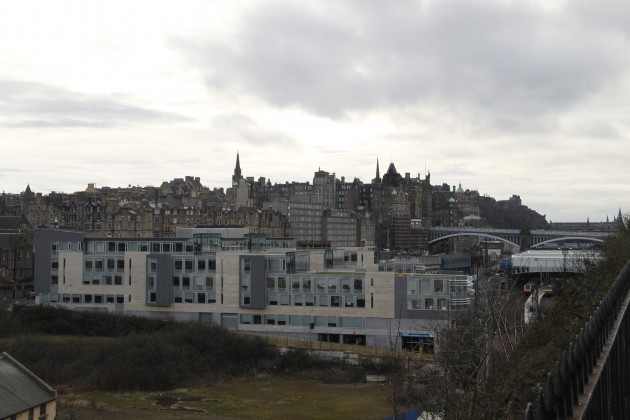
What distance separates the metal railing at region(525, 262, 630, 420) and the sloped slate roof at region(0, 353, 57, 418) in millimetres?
26554

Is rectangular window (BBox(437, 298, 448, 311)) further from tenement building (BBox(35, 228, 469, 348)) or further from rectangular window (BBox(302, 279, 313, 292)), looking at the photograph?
rectangular window (BBox(302, 279, 313, 292))

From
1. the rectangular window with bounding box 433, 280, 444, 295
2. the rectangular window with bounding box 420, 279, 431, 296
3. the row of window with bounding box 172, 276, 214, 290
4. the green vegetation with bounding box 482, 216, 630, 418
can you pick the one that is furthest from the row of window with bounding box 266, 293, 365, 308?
the green vegetation with bounding box 482, 216, 630, 418

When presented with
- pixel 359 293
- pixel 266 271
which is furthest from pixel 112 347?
pixel 359 293

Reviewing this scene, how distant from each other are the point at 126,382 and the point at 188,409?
5.96 m

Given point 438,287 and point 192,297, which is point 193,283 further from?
point 438,287

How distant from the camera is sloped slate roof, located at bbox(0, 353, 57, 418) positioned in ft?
93.2

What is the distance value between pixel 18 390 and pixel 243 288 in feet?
74.4

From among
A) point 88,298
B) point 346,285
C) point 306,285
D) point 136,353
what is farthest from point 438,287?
point 88,298

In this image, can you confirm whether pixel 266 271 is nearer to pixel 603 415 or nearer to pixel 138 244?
pixel 138 244

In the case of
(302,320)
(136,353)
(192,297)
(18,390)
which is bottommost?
Answer: (136,353)

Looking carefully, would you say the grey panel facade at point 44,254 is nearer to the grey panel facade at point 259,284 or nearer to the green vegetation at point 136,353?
the green vegetation at point 136,353

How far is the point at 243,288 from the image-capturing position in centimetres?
5131

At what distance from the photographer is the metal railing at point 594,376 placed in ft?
10.8

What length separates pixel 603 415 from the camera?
171 inches
